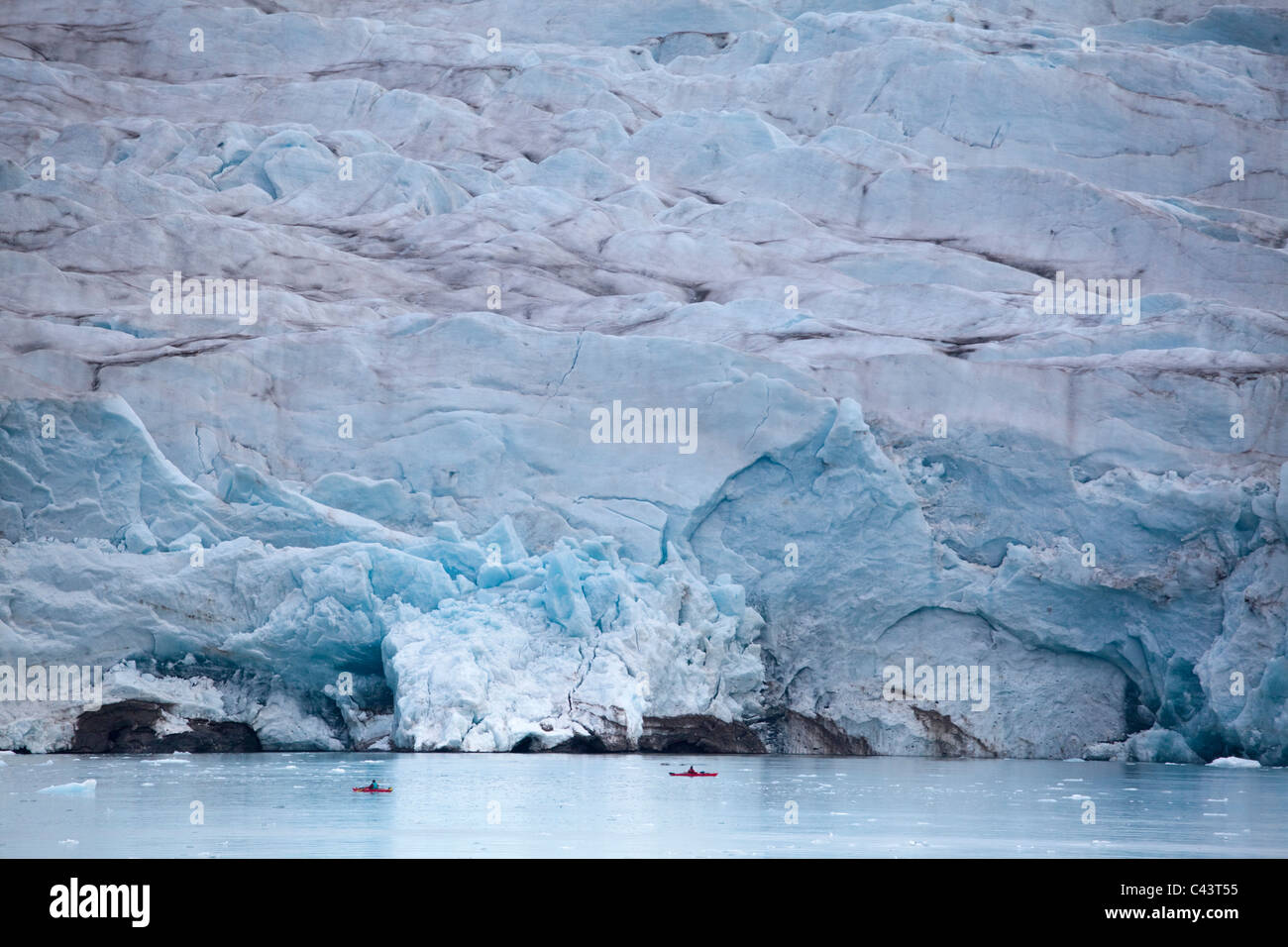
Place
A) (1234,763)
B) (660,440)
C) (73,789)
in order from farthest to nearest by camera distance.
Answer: (660,440)
(1234,763)
(73,789)

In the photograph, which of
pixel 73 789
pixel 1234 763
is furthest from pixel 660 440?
pixel 73 789

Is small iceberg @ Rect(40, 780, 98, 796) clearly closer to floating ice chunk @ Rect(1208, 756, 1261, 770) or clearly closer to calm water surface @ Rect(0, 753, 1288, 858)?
calm water surface @ Rect(0, 753, 1288, 858)

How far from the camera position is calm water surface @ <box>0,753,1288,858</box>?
910 cm

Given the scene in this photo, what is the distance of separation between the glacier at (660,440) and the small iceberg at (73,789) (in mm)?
2877

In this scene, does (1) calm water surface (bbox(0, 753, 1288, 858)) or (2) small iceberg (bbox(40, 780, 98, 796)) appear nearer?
(1) calm water surface (bbox(0, 753, 1288, 858))

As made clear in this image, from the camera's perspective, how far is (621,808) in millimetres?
10953

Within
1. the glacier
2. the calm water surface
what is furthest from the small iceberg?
the glacier

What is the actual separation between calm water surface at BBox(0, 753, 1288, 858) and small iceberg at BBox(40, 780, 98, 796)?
68mm

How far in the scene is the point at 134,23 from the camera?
24.0 metres

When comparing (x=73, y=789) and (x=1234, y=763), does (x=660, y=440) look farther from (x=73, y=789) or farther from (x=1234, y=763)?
(x=73, y=789)

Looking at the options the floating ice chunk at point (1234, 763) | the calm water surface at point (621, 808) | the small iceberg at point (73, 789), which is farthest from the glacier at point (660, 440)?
the small iceberg at point (73, 789)

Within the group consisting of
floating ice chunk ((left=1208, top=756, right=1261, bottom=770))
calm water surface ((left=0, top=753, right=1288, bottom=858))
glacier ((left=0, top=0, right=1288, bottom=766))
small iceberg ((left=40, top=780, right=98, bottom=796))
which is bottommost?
floating ice chunk ((left=1208, top=756, right=1261, bottom=770))

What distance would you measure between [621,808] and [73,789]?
3.67 meters

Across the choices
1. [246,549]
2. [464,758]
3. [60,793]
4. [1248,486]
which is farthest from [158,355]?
[1248,486]
